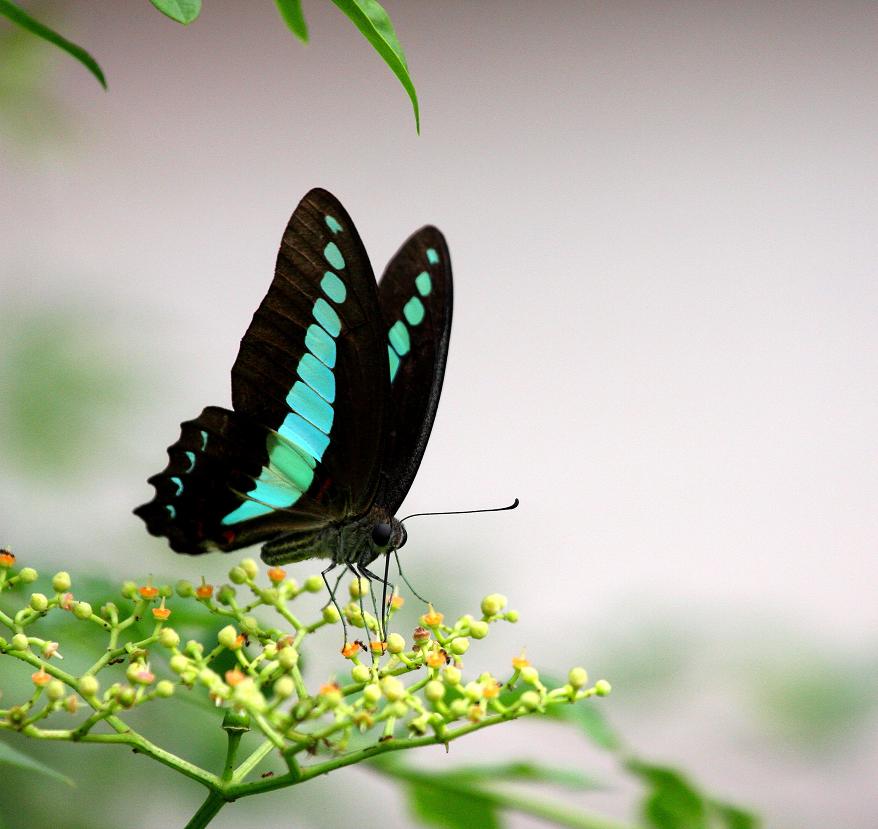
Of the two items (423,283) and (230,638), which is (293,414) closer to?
(423,283)

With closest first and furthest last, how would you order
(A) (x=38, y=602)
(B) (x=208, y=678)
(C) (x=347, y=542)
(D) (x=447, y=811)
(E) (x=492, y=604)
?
1. (B) (x=208, y=678)
2. (A) (x=38, y=602)
3. (E) (x=492, y=604)
4. (D) (x=447, y=811)
5. (C) (x=347, y=542)

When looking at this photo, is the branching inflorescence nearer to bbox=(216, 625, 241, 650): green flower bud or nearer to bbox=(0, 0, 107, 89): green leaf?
bbox=(216, 625, 241, 650): green flower bud

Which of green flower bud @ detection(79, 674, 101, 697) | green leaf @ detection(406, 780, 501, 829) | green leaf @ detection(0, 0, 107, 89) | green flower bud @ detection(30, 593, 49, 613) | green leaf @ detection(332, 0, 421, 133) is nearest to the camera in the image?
green leaf @ detection(0, 0, 107, 89)

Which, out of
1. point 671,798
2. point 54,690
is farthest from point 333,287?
point 671,798

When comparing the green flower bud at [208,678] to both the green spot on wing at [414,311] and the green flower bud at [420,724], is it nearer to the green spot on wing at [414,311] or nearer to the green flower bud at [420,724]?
the green flower bud at [420,724]

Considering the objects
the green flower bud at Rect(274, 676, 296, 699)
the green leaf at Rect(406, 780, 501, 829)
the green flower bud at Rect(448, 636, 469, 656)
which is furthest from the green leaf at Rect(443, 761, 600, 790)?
the green flower bud at Rect(274, 676, 296, 699)

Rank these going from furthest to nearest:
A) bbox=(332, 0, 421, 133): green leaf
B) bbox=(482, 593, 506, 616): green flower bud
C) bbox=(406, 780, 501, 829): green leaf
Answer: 1. bbox=(406, 780, 501, 829): green leaf
2. bbox=(482, 593, 506, 616): green flower bud
3. bbox=(332, 0, 421, 133): green leaf
